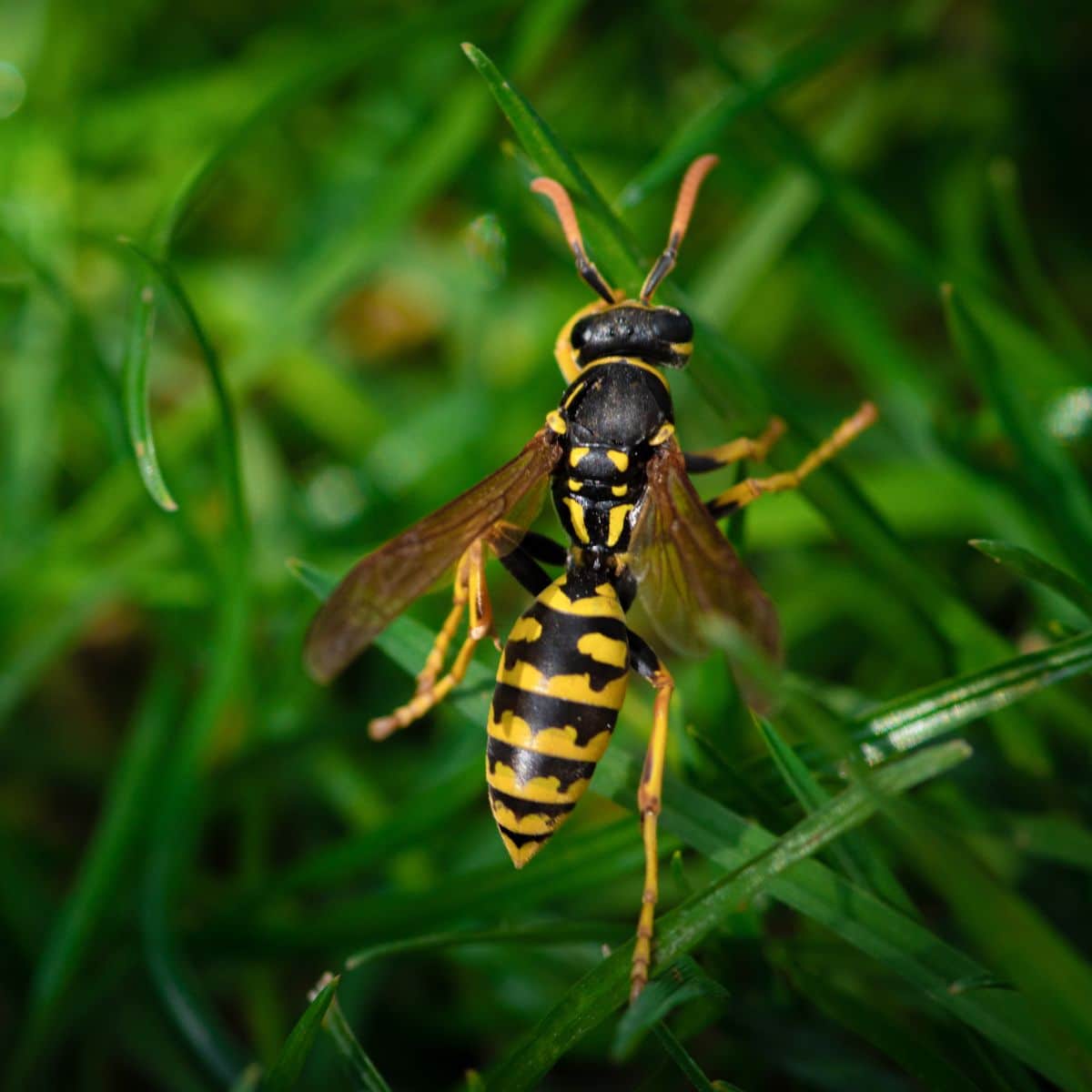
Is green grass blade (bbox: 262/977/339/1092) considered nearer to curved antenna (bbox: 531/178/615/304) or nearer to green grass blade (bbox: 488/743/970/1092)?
green grass blade (bbox: 488/743/970/1092)

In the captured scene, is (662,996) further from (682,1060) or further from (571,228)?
(571,228)

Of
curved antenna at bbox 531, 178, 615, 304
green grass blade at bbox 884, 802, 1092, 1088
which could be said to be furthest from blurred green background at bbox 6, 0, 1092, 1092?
curved antenna at bbox 531, 178, 615, 304

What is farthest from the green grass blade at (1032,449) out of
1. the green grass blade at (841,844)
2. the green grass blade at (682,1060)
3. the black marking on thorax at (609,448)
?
the green grass blade at (682,1060)

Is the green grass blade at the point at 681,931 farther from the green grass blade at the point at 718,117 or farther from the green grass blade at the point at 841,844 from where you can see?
the green grass blade at the point at 718,117

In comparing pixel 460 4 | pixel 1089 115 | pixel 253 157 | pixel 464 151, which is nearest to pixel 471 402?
pixel 464 151

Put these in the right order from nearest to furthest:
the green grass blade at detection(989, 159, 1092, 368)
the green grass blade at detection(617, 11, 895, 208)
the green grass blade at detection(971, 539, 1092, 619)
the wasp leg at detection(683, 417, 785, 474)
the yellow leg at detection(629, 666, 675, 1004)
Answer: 1. the yellow leg at detection(629, 666, 675, 1004)
2. the green grass blade at detection(971, 539, 1092, 619)
3. the wasp leg at detection(683, 417, 785, 474)
4. the green grass blade at detection(617, 11, 895, 208)
5. the green grass blade at detection(989, 159, 1092, 368)
